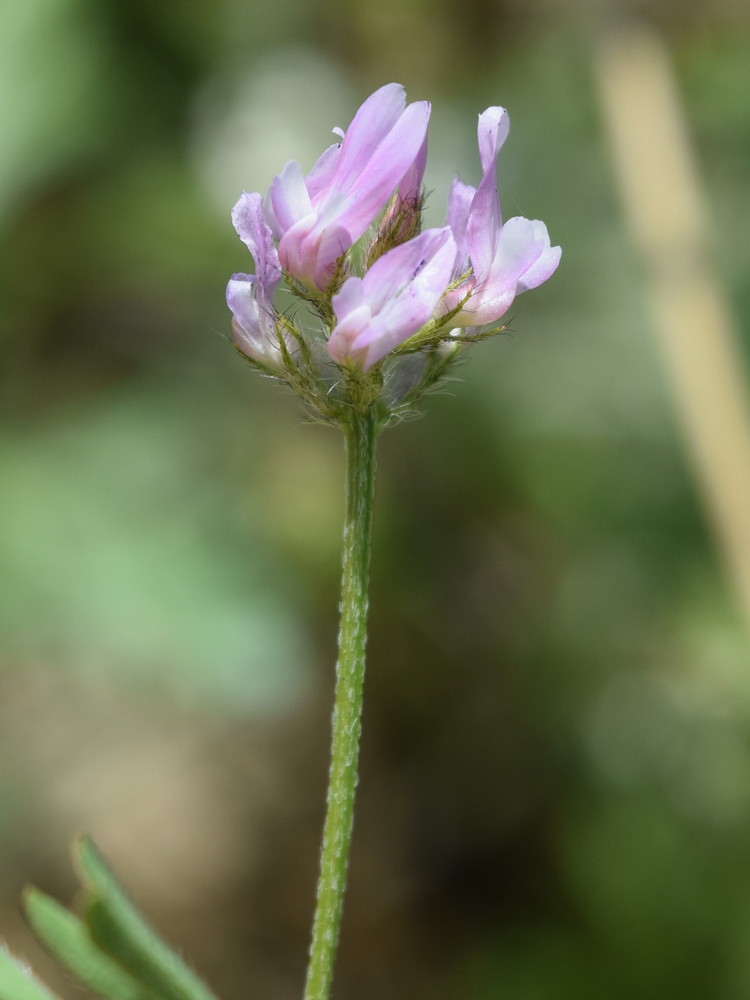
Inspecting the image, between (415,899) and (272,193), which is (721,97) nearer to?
(415,899)

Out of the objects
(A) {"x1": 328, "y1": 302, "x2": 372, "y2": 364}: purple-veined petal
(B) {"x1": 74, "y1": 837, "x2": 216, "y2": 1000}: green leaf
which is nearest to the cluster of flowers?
(A) {"x1": 328, "y1": 302, "x2": 372, "y2": 364}: purple-veined petal

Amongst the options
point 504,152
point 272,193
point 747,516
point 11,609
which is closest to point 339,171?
point 272,193

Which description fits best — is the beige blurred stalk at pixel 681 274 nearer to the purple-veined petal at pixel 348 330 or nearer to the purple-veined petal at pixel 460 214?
the purple-veined petal at pixel 460 214

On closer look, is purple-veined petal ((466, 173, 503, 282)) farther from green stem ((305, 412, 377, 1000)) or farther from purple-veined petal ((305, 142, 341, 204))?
green stem ((305, 412, 377, 1000))

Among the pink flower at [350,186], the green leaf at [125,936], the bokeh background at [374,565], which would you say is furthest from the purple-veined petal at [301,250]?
the bokeh background at [374,565]

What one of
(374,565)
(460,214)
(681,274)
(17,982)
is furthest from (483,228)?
(374,565)
